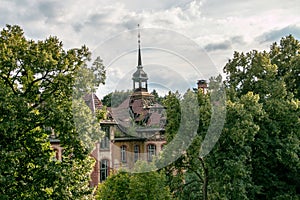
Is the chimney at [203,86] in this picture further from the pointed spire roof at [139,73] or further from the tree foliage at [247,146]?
the pointed spire roof at [139,73]

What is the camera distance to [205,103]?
739 inches

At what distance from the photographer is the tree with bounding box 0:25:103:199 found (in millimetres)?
13438

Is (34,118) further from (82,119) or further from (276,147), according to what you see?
(276,147)

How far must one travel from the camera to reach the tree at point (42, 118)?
1344 centimetres

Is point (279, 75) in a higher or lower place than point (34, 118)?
higher

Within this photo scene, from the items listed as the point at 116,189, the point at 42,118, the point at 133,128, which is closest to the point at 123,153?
the point at 133,128

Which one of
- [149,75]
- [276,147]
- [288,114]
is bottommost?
[276,147]

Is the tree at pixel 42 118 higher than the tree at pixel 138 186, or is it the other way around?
the tree at pixel 42 118

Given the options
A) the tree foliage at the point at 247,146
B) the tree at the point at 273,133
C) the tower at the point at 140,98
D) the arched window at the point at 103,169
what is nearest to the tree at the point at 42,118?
the tower at the point at 140,98

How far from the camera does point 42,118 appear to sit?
46.0 ft

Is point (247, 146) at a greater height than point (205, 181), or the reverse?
point (247, 146)

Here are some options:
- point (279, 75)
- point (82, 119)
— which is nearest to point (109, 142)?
point (279, 75)

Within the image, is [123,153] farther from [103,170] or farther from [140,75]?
[140,75]

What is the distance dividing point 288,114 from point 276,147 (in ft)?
4.87
